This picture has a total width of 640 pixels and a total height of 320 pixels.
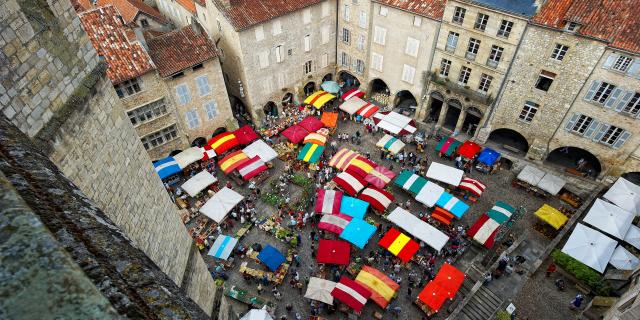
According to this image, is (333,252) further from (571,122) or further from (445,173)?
(571,122)

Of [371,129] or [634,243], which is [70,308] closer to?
[634,243]

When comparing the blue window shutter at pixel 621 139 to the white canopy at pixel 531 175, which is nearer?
the blue window shutter at pixel 621 139

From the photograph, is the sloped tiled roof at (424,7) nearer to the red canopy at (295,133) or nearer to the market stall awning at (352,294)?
the red canopy at (295,133)

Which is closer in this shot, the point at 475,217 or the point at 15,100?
the point at 15,100

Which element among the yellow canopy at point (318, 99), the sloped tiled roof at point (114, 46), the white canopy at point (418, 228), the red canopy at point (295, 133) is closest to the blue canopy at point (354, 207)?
the white canopy at point (418, 228)

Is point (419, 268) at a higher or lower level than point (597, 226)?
lower

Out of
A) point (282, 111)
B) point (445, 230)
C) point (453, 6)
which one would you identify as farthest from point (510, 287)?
point (282, 111)
